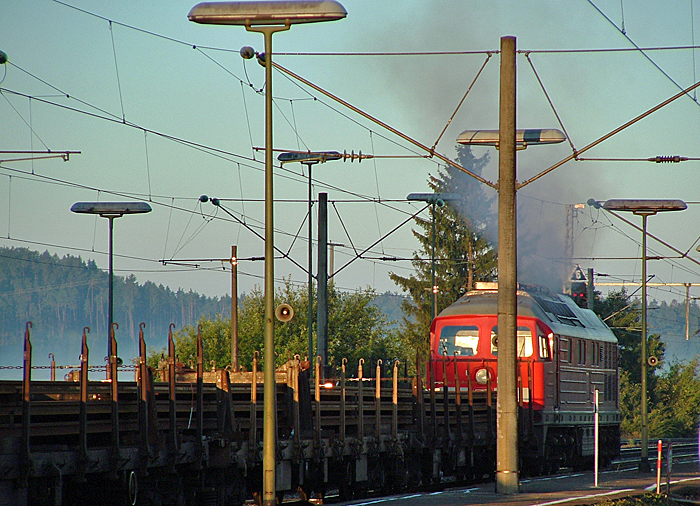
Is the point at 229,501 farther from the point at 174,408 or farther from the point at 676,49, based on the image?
the point at 676,49

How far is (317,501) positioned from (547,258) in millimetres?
22792

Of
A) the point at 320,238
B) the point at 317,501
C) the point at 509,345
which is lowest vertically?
the point at 317,501

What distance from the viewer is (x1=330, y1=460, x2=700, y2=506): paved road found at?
17120 millimetres

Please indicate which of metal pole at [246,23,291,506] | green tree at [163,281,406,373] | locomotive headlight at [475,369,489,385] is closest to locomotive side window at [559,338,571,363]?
locomotive headlight at [475,369,489,385]

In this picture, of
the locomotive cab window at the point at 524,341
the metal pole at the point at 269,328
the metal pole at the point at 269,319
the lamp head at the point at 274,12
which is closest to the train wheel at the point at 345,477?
the metal pole at the point at 269,328

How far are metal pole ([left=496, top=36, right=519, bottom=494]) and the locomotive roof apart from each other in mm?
9016

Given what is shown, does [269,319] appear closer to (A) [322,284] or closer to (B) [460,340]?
(A) [322,284]

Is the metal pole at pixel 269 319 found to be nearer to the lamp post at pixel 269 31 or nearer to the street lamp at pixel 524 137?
the lamp post at pixel 269 31

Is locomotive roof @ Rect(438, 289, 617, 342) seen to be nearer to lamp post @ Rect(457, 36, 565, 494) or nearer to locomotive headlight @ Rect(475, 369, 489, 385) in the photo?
locomotive headlight @ Rect(475, 369, 489, 385)

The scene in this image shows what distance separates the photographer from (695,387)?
9069 cm

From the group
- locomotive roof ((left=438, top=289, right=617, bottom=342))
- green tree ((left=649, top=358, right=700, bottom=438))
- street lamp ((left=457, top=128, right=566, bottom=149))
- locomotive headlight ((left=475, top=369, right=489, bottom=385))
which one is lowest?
green tree ((left=649, top=358, right=700, bottom=438))

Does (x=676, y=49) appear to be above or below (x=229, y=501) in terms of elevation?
above

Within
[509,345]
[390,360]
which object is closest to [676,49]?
[509,345]

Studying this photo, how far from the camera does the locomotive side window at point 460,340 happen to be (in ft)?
94.4
